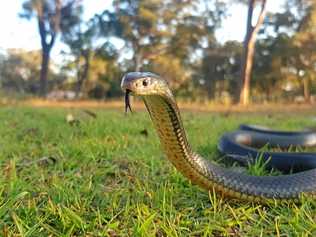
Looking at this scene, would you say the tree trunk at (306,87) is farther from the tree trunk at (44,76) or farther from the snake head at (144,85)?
the snake head at (144,85)

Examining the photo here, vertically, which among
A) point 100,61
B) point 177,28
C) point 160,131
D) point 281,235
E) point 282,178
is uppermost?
point 177,28

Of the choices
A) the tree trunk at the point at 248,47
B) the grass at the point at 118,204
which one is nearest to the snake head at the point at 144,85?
the grass at the point at 118,204

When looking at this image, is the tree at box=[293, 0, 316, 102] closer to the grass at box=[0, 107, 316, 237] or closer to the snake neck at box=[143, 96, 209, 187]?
the grass at box=[0, 107, 316, 237]

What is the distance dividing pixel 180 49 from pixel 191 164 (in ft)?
95.2

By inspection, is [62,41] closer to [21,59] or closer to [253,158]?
[21,59]

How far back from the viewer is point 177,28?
29.2 metres

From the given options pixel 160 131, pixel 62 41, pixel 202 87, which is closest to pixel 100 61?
pixel 62 41

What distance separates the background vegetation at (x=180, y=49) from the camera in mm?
28469

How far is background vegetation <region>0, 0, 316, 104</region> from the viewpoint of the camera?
2847 centimetres

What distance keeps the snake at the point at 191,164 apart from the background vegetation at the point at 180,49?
24.6 metres

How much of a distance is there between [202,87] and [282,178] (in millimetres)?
31930

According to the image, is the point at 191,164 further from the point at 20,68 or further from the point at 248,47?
the point at 20,68

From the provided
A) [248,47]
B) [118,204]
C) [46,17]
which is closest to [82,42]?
[46,17]

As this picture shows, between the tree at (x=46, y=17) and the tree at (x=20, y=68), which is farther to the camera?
the tree at (x=20, y=68)
